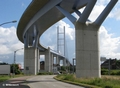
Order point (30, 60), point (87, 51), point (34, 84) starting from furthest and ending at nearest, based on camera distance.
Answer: point (30, 60) < point (87, 51) < point (34, 84)

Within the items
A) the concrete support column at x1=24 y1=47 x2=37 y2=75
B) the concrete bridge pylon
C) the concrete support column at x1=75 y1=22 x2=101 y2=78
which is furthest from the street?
the concrete support column at x1=24 y1=47 x2=37 y2=75

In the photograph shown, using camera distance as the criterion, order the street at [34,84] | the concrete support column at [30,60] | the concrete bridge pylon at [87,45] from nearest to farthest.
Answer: the street at [34,84] → the concrete bridge pylon at [87,45] → the concrete support column at [30,60]

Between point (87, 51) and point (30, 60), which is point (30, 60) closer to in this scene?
point (30, 60)

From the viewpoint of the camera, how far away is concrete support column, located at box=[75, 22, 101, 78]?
1329 inches

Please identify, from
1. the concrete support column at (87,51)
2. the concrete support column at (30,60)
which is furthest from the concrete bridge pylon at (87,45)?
the concrete support column at (30,60)

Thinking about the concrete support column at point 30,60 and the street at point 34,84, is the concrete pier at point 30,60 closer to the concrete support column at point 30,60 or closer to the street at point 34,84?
the concrete support column at point 30,60

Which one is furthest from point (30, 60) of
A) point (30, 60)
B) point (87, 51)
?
point (87, 51)

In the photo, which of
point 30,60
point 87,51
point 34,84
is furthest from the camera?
point 30,60

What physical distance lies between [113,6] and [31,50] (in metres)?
48.8

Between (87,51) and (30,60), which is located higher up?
(87,51)

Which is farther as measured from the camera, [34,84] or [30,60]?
[30,60]

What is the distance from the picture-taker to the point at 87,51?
34031 millimetres

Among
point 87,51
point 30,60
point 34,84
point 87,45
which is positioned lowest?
point 34,84

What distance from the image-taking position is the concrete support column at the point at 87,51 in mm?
33750
